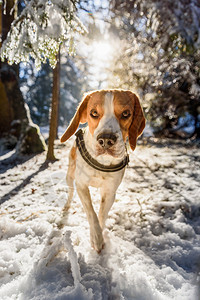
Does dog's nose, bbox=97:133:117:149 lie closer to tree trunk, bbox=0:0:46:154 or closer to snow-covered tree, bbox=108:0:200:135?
snow-covered tree, bbox=108:0:200:135

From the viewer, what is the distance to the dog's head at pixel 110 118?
5.50 ft

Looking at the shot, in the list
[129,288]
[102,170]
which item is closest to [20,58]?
[102,170]

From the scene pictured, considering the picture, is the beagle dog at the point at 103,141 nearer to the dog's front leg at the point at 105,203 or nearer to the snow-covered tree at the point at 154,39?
the dog's front leg at the point at 105,203

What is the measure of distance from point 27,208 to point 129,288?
1907mm

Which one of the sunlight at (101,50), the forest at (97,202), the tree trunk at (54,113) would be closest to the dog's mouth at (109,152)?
the forest at (97,202)

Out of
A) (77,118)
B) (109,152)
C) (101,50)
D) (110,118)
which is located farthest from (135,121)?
(101,50)

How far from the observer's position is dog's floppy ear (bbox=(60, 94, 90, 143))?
6.79 feet

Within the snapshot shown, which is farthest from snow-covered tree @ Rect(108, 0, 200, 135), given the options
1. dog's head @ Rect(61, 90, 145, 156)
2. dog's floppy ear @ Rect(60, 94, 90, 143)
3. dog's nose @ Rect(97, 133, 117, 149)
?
dog's nose @ Rect(97, 133, 117, 149)

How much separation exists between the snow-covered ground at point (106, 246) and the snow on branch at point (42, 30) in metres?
2.27

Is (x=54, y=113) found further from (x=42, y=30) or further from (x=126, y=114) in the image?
(x=126, y=114)

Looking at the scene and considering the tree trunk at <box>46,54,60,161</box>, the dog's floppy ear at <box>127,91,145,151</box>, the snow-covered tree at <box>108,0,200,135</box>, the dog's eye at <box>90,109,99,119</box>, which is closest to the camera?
the dog's eye at <box>90,109,99,119</box>

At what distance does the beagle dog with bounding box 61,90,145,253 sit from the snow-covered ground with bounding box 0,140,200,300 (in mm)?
313

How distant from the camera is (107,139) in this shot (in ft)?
5.32

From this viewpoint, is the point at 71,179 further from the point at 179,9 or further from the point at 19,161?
the point at 179,9
